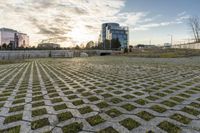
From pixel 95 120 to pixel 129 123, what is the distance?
1.90ft

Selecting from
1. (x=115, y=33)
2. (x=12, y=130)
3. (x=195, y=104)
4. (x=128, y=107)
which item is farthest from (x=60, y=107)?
(x=115, y=33)

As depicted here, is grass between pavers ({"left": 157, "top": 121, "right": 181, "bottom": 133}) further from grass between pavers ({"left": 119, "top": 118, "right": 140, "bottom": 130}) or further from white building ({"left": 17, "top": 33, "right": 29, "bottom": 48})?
white building ({"left": 17, "top": 33, "right": 29, "bottom": 48})

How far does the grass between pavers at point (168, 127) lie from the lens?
7.81 ft

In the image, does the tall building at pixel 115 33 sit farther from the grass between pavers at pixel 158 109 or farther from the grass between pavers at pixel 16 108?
the grass between pavers at pixel 16 108

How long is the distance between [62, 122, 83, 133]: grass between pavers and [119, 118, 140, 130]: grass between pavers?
2.26ft

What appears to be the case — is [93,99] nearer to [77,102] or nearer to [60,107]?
[77,102]

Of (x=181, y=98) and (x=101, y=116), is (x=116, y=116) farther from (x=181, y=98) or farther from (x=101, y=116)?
(x=181, y=98)

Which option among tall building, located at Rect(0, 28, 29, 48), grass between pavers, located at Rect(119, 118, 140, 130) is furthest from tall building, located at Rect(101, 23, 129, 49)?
grass between pavers, located at Rect(119, 118, 140, 130)

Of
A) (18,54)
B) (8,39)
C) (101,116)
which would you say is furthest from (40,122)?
(8,39)

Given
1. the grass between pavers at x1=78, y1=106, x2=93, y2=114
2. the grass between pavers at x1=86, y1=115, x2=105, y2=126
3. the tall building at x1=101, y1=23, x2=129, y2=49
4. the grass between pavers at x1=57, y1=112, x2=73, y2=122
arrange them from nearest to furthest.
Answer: the grass between pavers at x1=86, y1=115, x2=105, y2=126, the grass between pavers at x1=57, y1=112, x2=73, y2=122, the grass between pavers at x1=78, y1=106, x2=93, y2=114, the tall building at x1=101, y1=23, x2=129, y2=49

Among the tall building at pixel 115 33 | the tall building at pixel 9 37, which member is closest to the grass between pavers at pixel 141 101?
the tall building at pixel 9 37

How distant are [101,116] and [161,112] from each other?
1.19 m

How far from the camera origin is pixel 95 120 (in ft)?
9.00

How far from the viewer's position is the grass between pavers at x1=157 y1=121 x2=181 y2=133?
93.7 inches
